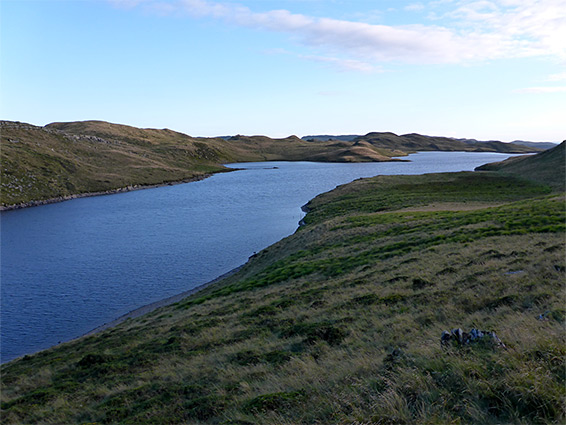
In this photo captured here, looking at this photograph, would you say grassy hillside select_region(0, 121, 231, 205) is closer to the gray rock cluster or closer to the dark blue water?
the dark blue water

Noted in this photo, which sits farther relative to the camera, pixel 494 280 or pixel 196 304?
pixel 196 304

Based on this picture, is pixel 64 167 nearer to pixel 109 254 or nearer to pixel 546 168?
pixel 109 254

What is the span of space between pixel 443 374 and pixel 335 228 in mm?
38217

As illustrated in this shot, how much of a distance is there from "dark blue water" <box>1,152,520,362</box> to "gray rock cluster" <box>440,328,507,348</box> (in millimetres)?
27338

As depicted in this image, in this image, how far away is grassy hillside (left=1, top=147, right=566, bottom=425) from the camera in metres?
6.94

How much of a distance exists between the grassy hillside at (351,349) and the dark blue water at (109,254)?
8179mm

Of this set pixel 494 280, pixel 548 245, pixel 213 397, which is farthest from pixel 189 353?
pixel 548 245

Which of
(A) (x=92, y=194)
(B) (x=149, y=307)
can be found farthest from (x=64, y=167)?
(B) (x=149, y=307)

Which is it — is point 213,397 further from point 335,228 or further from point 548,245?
point 335,228

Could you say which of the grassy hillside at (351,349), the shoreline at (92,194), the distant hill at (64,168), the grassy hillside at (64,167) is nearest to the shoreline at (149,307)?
the grassy hillside at (351,349)

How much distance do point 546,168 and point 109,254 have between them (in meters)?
85.7

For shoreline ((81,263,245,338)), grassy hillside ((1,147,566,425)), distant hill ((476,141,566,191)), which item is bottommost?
shoreline ((81,263,245,338))

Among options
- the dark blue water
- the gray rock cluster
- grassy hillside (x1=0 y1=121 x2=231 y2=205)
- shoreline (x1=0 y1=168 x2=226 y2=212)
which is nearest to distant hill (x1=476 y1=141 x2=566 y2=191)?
the dark blue water

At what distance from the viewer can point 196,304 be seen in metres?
27.3
